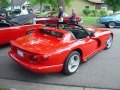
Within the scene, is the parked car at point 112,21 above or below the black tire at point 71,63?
above

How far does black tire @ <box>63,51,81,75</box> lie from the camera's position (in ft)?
17.3

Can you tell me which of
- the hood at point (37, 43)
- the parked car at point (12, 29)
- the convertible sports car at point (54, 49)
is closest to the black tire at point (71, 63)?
the convertible sports car at point (54, 49)

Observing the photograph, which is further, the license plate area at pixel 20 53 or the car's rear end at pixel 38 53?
the license plate area at pixel 20 53

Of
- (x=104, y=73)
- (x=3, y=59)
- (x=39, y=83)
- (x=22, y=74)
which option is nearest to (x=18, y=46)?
(x=22, y=74)

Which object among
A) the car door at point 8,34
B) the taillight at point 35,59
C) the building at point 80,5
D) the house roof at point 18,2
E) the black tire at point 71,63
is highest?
the house roof at point 18,2

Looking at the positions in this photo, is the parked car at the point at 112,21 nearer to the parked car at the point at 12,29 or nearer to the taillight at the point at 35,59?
the parked car at the point at 12,29

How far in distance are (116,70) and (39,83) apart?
2.16 meters

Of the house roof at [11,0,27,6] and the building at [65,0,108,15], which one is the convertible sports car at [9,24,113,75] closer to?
the building at [65,0,108,15]

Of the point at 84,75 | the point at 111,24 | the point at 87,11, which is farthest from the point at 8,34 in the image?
the point at 87,11

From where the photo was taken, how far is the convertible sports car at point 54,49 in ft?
16.1

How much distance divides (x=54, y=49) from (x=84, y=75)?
1.11 meters

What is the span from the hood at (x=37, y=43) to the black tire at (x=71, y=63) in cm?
49

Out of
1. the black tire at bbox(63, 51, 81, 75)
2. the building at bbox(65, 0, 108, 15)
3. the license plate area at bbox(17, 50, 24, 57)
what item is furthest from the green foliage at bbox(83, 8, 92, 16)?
the license plate area at bbox(17, 50, 24, 57)

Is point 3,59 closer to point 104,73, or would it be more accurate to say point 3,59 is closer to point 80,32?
point 80,32
